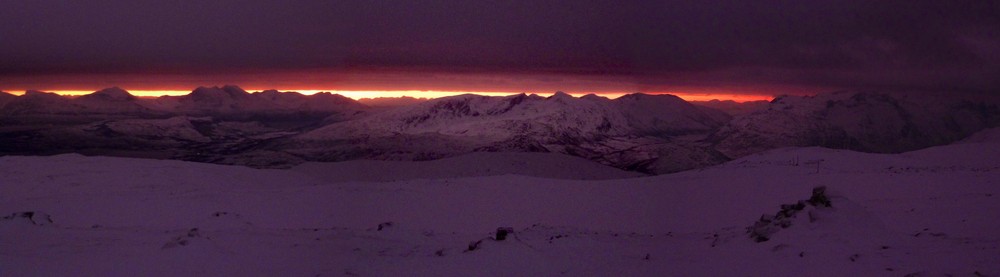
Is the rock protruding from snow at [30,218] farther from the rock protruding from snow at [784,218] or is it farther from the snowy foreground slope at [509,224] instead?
the rock protruding from snow at [784,218]

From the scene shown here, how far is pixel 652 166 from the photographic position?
122625mm

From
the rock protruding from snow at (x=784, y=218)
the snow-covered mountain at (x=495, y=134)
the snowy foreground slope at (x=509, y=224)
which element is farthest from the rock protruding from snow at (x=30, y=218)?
the snow-covered mountain at (x=495, y=134)

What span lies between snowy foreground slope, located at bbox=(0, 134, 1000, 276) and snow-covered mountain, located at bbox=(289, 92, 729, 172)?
94147 millimetres

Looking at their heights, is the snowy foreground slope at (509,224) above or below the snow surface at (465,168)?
above

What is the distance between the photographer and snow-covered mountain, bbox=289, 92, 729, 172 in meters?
130

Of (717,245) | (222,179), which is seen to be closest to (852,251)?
(717,245)

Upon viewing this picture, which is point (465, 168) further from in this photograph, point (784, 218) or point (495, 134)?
point (495, 134)

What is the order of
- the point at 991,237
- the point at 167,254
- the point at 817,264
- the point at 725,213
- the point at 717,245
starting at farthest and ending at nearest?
the point at 725,213 → the point at 717,245 → the point at 991,237 → the point at 167,254 → the point at 817,264

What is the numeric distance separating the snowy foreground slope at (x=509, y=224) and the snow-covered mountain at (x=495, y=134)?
94.1 metres

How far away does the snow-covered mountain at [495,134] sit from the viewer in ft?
426

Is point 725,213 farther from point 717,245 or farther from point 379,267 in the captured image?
point 379,267

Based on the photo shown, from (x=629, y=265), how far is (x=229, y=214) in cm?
1262

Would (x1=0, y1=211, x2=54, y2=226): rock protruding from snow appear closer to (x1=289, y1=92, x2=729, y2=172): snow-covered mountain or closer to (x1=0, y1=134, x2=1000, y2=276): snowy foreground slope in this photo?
(x1=0, y1=134, x2=1000, y2=276): snowy foreground slope

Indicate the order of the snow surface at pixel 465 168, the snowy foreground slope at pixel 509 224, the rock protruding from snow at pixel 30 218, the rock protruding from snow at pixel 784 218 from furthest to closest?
1. the snow surface at pixel 465 168
2. the rock protruding from snow at pixel 30 218
3. the rock protruding from snow at pixel 784 218
4. the snowy foreground slope at pixel 509 224
